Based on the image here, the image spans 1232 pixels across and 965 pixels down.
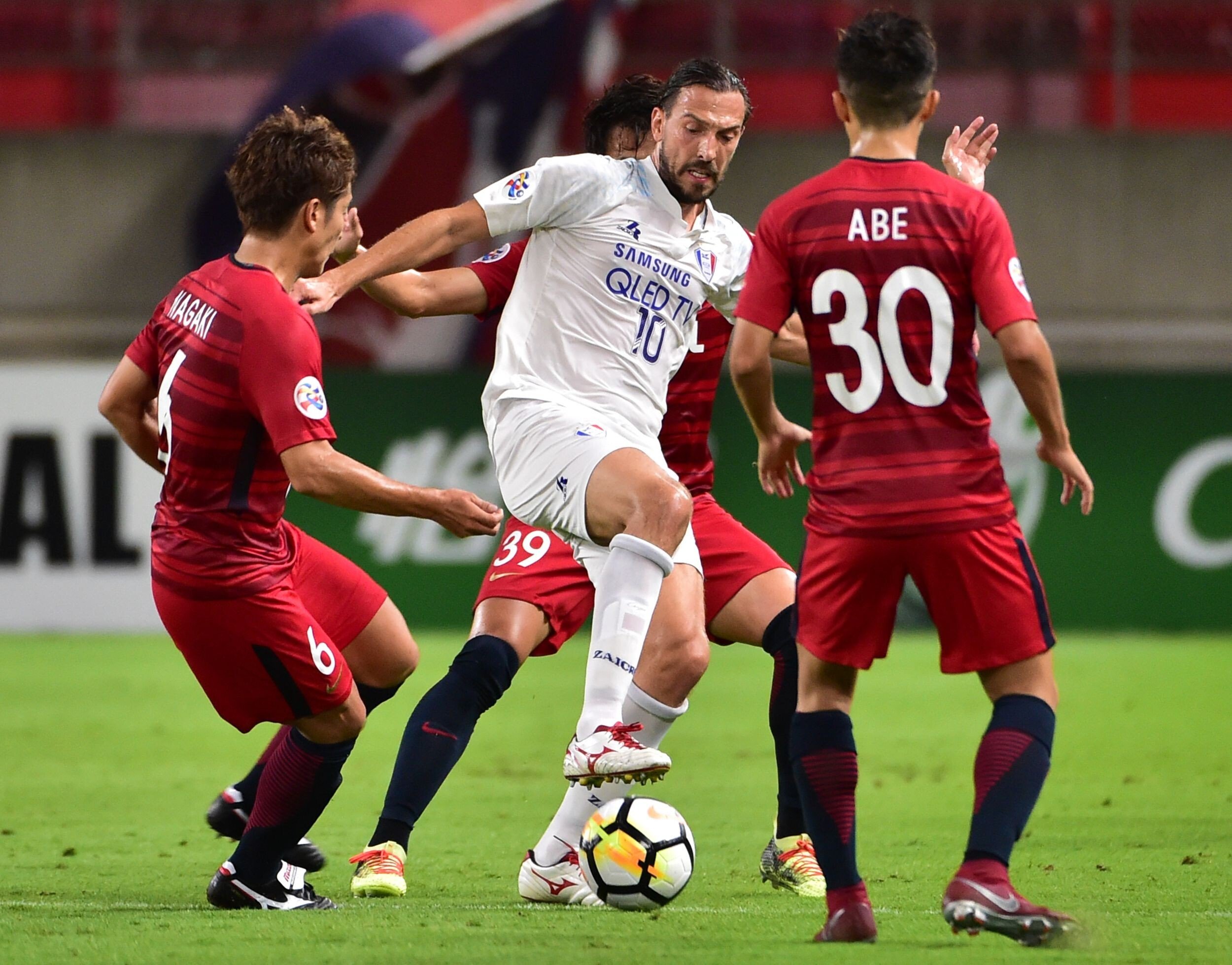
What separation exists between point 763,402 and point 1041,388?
0.62 m

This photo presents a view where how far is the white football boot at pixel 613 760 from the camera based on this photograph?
4156 mm

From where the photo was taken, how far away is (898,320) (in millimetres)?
3762

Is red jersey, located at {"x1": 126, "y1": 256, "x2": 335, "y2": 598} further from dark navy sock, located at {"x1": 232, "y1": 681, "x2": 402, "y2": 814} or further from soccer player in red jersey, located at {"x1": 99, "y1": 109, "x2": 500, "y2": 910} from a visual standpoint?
dark navy sock, located at {"x1": 232, "y1": 681, "x2": 402, "y2": 814}

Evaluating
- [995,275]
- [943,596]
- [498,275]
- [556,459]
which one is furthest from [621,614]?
[995,275]

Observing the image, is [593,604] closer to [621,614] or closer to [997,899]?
[621,614]

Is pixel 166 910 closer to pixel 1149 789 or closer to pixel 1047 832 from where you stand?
pixel 1047 832

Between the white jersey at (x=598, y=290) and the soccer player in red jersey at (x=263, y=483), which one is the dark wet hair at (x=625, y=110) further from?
the soccer player in red jersey at (x=263, y=483)

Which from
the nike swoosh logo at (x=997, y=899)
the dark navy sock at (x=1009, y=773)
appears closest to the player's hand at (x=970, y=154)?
the dark navy sock at (x=1009, y=773)

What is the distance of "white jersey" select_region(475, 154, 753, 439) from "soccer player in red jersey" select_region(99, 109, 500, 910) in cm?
62

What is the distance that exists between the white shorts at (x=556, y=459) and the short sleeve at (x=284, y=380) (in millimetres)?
657

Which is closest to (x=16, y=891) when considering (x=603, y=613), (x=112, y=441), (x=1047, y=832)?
(x=603, y=613)

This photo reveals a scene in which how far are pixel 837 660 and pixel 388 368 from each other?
10982mm

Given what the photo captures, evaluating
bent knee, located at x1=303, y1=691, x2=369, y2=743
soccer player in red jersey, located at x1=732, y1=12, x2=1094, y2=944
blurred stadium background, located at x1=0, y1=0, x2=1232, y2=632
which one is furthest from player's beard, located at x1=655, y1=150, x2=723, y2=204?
blurred stadium background, located at x1=0, y1=0, x2=1232, y2=632

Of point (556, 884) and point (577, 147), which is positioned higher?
point (577, 147)
